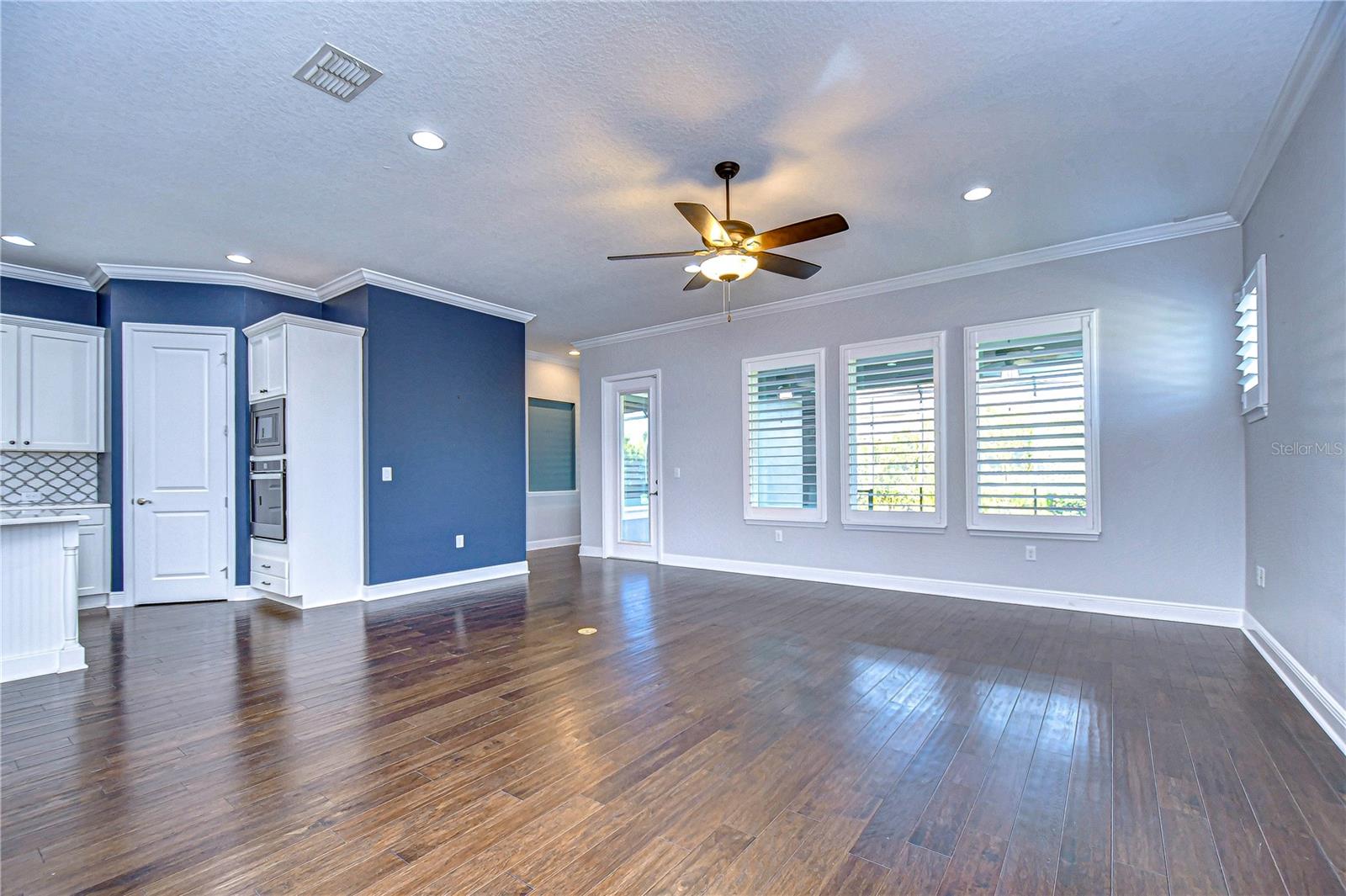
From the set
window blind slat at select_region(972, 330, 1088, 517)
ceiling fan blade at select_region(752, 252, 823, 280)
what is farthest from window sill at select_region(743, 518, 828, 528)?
ceiling fan blade at select_region(752, 252, 823, 280)

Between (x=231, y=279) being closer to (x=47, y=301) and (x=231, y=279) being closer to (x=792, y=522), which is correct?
(x=47, y=301)

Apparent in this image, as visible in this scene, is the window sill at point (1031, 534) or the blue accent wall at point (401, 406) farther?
the blue accent wall at point (401, 406)

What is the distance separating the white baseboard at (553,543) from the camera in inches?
337

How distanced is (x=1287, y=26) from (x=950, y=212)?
5.85ft

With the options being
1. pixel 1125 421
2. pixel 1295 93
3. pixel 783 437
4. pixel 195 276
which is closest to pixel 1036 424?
pixel 1125 421

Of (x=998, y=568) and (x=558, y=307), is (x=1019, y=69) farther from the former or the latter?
(x=558, y=307)

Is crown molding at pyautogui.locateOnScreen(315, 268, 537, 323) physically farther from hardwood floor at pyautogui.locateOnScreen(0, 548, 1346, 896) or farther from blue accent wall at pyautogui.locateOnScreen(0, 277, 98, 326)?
hardwood floor at pyautogui.locateOnScreen(0, 548, 1346, 896)

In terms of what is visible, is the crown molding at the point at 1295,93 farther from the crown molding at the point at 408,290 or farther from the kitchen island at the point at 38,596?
the kitchen island at the point at 38,596

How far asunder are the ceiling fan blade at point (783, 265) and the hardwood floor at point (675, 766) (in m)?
2.42

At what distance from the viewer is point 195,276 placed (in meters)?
5.25

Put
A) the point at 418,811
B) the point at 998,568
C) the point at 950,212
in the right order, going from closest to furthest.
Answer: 1. the point at 418,811
2. the point at 950,212
3. the point at 998,568

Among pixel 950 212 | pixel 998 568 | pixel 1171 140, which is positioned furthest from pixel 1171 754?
pixel 950 212

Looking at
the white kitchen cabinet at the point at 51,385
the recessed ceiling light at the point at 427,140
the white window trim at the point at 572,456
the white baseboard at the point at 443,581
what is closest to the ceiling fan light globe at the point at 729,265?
the recessed ceiling light at the point at 427,140

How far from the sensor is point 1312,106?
8.84 feet
